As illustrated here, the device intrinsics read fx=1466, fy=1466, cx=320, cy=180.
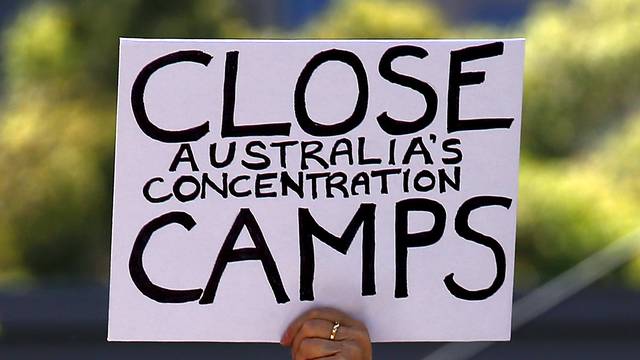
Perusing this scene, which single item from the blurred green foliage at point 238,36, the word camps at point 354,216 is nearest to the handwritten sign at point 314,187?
the word camps at point 354,216

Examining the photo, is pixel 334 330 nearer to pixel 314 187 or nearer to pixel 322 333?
pixel 322 333

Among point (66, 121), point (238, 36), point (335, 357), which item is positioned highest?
point (238, 36)

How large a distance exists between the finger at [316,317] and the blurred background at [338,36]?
9.76ft

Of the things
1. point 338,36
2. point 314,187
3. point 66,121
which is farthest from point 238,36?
point 314,187

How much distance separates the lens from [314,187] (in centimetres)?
217

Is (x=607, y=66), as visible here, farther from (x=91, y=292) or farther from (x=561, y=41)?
(x=91, y=292)

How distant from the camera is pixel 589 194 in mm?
5457

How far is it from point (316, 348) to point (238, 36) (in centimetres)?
366

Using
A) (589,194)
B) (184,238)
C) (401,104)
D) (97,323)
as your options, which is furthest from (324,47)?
(589,194)

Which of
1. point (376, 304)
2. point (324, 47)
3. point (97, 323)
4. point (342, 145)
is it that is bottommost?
point (97, 323)

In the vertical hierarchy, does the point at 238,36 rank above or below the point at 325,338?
above

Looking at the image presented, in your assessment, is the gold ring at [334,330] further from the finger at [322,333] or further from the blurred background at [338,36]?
the blurred background at [338,36]

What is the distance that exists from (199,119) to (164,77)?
0.26 ft

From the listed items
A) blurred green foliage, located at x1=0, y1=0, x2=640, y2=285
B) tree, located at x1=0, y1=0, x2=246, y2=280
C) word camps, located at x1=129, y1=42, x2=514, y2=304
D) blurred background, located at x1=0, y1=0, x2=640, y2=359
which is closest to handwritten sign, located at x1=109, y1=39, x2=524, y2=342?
word camps, located at x1=129, y1=42, x2=514, y2=304
